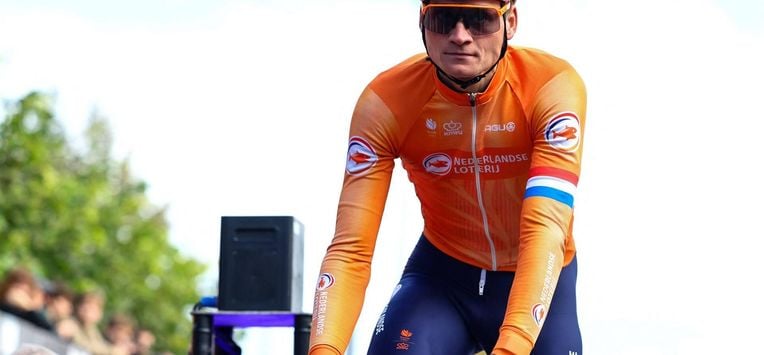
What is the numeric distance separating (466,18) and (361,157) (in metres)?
0.63

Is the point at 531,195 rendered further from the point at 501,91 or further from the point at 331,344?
the point at 331,344

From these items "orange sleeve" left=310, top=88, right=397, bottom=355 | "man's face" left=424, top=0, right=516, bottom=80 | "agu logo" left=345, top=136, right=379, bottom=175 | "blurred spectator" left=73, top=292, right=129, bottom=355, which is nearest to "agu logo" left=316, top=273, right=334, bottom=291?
"orange sleeve" left=310, top=88, right=397, bottom=355

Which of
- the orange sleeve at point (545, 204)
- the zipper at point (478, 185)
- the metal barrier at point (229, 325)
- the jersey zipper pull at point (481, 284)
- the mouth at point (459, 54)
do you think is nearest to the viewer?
the orange sleeve at point (545, 204)

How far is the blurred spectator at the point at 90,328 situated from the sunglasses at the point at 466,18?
9.67m

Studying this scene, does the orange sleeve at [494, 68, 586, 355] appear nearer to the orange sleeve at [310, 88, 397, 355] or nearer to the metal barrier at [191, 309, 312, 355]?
the orange sleeve at [310, 88, 397, 355]

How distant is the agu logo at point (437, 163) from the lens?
16.8 feet

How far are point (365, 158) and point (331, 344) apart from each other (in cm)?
70

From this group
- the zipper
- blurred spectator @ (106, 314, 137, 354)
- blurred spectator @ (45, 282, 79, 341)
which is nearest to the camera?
the zipper

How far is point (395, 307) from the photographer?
5.16 metres

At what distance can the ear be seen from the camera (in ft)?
16.1

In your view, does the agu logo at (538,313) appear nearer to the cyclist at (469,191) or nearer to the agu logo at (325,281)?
the cyclist at (469,191)

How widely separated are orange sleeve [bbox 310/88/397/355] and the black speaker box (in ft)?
13.4

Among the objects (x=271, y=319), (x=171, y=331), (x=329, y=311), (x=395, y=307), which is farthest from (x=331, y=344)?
(x=171, y=331)

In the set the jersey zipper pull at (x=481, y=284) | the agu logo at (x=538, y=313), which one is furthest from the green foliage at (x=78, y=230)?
the agu logo at (x=538, y=313)
